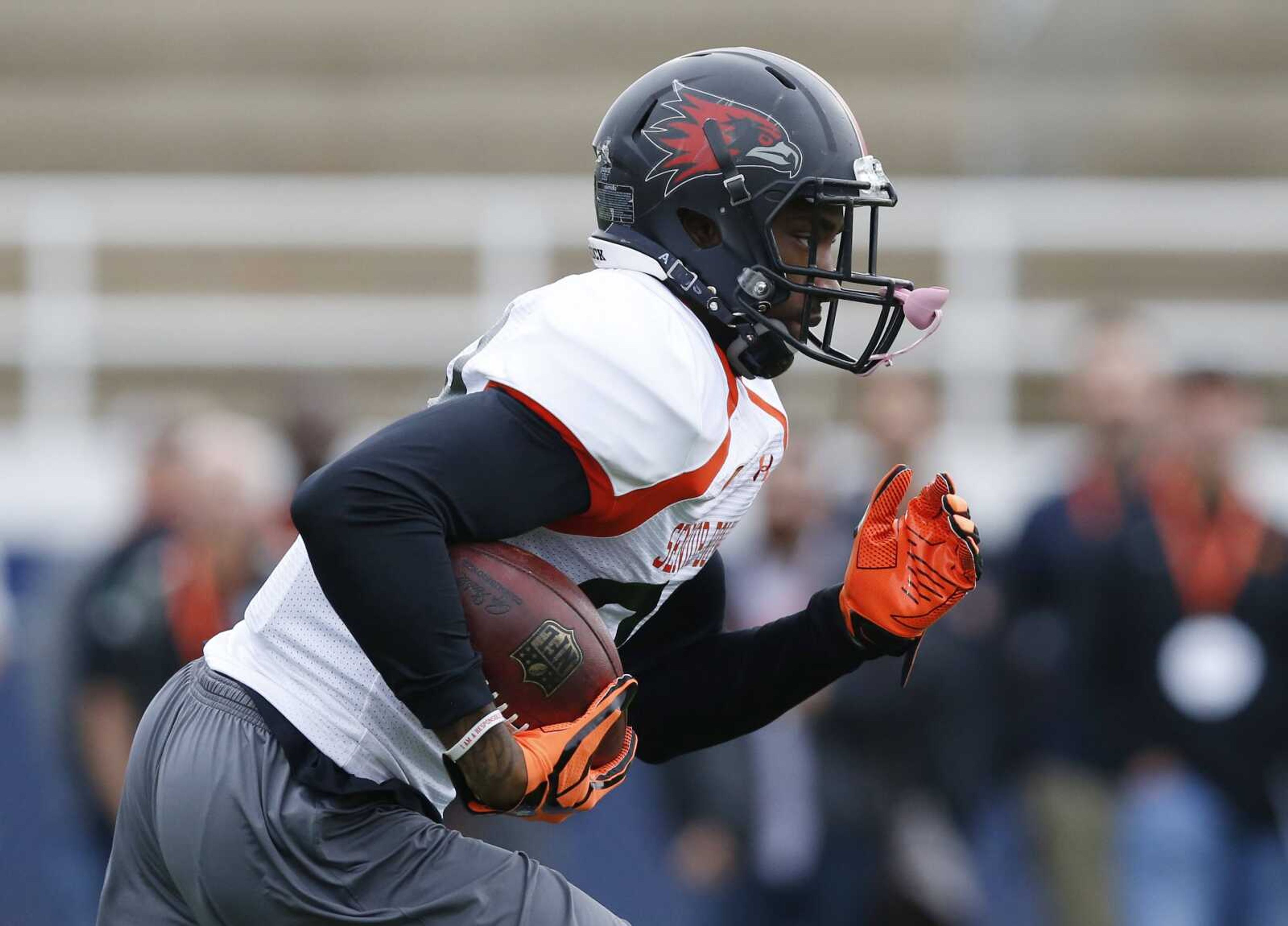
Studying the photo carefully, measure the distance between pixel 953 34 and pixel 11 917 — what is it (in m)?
6.42

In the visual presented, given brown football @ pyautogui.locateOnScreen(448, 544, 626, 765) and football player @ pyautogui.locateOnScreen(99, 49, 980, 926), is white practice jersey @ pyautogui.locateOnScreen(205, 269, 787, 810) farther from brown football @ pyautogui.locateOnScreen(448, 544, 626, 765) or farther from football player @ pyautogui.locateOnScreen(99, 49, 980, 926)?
brown football @ pyautogui.locateOnScreen(448, 544, 626, 765)

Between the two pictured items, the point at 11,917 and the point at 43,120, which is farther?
the point at 43,120

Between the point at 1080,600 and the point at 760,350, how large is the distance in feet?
10.5

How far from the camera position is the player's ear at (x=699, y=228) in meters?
2.84

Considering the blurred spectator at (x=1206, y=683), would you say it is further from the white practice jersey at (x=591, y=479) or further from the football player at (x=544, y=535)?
the white practice jersey at (x=591, y=479)

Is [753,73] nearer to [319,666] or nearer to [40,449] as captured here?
[319,666]

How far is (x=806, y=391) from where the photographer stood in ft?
28.3

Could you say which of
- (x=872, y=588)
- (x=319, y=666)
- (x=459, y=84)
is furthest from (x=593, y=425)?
(x=459, y=84)

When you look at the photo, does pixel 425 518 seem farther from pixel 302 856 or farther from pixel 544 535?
pixel 302 856

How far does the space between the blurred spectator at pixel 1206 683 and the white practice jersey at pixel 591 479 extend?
10.4 feet

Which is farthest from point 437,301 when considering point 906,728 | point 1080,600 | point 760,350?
point 760,350

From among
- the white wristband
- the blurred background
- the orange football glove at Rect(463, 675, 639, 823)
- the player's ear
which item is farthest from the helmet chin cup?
the blurred background

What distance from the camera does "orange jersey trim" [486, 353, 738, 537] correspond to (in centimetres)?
248

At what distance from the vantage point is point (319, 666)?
2617 mm
